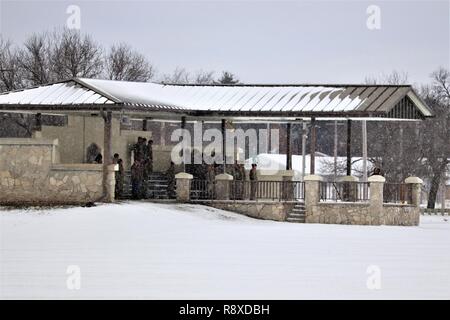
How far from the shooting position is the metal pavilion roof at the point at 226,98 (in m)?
36.0

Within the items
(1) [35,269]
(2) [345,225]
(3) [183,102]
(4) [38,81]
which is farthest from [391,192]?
(4) [38,81]

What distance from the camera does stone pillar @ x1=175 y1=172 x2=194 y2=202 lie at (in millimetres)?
37594

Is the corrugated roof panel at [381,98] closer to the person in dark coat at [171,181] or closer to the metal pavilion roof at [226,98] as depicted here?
the metal pavilion roof at [226,98]

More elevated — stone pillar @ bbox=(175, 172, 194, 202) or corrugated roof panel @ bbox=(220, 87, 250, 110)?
corrugated roof panel @ bbox=(220, 87, 250, 110)

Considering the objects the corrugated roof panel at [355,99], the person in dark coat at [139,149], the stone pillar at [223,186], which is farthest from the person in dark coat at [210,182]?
the corrugated roof panel at [355,99]

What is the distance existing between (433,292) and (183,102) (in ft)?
69.3

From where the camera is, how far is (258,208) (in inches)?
1492

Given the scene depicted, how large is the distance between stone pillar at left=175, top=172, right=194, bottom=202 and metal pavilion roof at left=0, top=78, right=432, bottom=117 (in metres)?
2.16

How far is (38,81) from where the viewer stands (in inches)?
2440

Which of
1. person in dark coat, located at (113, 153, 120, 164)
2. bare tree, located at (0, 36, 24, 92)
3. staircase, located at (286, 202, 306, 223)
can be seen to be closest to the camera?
person in dark coat, located at (113, 153, 120, 164)

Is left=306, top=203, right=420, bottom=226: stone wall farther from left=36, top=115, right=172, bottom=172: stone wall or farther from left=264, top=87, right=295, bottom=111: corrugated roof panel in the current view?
left=36, top=115, right=172, bottom=172: stone wall

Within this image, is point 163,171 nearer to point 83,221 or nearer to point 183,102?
point 183,102

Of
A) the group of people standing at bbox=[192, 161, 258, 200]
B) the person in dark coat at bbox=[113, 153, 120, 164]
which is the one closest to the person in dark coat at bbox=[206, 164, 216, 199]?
the group of people standing at bbox=[192, 161, 258, 200]
